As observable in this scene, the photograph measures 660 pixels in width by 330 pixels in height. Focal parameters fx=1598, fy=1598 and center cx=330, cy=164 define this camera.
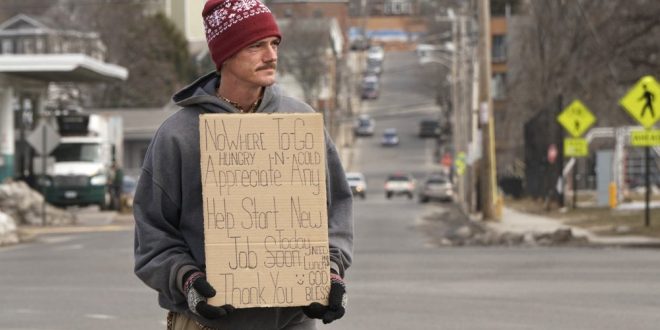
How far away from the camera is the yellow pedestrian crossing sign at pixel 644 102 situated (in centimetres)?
3192

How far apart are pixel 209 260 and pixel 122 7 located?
9886cm

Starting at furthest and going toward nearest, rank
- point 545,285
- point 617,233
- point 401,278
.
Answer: point 617,233, point 401,278, point 545,285

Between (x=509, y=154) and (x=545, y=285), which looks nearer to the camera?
(x=545, y=285)

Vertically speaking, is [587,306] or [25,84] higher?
[25,84]

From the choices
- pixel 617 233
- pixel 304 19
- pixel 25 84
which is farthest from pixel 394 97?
pixel 617 233

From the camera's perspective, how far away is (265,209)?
17.7ft

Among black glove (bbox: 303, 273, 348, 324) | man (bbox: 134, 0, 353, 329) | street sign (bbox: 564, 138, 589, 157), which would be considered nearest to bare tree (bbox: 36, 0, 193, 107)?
street sign (bbox: 564, 138, 589, 157)

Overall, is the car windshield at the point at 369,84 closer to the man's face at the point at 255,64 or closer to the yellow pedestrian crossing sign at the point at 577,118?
the yellow pedestrian crossing sign at the point at 577,118

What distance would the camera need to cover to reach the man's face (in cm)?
548

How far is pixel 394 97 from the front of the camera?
15712 cm

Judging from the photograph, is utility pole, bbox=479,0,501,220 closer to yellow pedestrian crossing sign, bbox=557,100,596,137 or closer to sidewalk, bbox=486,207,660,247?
sidewalk, bbox=486,207,660,247

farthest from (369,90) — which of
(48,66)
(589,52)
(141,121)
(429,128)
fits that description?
(48,66)

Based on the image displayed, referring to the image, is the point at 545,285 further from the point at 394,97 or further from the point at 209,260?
the point at 394,97

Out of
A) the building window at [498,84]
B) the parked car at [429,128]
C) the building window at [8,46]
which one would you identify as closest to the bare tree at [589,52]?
the building window at [8,46]
